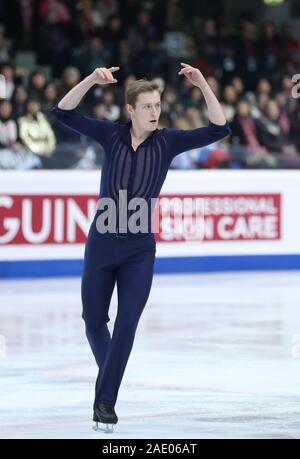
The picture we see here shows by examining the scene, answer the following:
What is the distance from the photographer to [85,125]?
674cm

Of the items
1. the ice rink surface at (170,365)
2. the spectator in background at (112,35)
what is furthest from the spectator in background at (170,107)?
the ice rink surface at (170,365)

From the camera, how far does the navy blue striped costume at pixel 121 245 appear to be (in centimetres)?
669

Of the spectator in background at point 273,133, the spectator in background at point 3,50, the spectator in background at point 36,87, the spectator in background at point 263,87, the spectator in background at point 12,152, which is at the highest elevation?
the spectator in background at point 3,50

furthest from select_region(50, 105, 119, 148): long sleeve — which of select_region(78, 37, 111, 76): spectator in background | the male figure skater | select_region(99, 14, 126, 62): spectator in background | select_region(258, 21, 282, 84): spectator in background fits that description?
select_region(258, 21, 282, 84): spectator in background

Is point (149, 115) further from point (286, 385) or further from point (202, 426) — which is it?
point (286, 385)

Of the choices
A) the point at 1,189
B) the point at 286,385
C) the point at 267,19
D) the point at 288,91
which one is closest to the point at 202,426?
the point at 286,385

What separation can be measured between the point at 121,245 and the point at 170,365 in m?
2.70

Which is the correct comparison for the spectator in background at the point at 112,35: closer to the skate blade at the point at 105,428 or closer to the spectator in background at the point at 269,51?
the spectator in background at the point at 269,51

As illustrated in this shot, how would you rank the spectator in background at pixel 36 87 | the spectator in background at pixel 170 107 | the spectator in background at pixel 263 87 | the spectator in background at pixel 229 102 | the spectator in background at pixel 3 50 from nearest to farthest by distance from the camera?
the spectator in background at pixel 36 87 < the spectator in background at pixel 170 107 < the spectator in background at pixel 3 50 < the spectator in background at pixel 229 102 < the spectator in background at pixel 263 87

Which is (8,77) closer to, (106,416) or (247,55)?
(247,55)

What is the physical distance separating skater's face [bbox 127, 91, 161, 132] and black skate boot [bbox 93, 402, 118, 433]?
1451 mm

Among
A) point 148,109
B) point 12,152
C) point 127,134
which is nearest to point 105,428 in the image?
point 127,134

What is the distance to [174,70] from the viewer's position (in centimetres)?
2075
